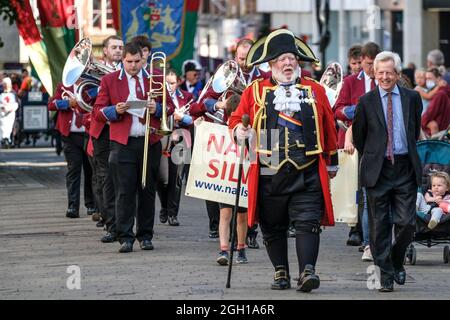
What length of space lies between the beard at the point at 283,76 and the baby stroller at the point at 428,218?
106 inches

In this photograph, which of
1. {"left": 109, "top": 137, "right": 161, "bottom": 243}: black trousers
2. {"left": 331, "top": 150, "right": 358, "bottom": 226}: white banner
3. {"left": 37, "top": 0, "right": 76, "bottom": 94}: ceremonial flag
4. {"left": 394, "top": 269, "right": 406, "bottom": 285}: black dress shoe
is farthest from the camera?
{"left": 37, "top": 0, "right": 76, "bottom": 94}: ceremonial flag

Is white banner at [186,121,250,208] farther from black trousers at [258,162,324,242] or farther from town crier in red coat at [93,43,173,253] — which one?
black trousers at [258,162,324,242]

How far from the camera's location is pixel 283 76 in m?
11.7

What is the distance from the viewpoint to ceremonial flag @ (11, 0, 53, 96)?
2249cm

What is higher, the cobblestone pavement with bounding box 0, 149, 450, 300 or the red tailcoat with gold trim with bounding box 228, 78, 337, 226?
the red tailcoat with gold trim with bounding box 228, 78, 337, 226

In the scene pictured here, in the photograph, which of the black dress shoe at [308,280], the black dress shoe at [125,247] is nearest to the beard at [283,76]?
the black dress shoe at [308,280]

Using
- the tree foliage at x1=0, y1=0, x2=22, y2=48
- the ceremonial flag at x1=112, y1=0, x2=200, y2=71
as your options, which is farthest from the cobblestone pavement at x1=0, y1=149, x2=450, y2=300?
the tree foliage at x1=0, y1=0, x2=22, y2=48

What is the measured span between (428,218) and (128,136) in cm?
286

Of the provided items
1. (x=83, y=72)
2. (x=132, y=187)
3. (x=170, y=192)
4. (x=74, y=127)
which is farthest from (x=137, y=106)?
(x=74, y=127)

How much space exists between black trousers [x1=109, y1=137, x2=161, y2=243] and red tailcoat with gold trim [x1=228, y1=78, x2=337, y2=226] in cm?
285

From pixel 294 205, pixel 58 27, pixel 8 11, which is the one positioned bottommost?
pixel 294 205

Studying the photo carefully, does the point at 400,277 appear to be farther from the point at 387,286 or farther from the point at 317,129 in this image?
the point at 317,129
